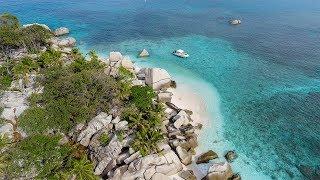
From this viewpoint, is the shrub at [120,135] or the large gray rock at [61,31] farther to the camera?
the large gray rock at [61,31]

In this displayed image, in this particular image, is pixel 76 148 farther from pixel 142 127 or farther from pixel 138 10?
pixel 138 10

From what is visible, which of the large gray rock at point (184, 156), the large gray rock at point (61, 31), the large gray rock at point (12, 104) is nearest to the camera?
the large gray rock at point (184, 156)

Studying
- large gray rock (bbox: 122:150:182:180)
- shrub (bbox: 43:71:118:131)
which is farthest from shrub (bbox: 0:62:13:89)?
large gray rock (bbox: 122:150:182:180)

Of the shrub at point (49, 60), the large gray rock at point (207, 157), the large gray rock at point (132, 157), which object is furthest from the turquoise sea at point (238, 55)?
the shrub at point (49, 60)

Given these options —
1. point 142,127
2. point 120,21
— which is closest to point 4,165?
point 142,127

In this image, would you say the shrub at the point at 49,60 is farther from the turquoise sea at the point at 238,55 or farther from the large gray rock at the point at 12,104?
the turquoise sea at the point at 238,55

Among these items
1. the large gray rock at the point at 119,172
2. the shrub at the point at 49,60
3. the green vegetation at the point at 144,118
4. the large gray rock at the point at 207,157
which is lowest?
the large gray rock at the point at 207,157

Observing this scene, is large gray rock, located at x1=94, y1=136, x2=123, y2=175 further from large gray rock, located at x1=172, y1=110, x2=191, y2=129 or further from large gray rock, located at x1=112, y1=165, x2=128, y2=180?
large gray rock, located at x1=172, y1=110, x2=191, y2=129
